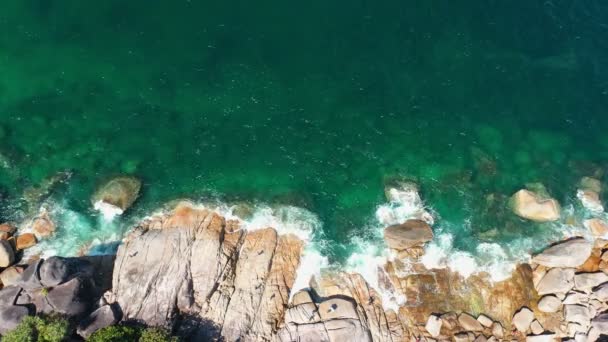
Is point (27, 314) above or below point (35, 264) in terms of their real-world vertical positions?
below

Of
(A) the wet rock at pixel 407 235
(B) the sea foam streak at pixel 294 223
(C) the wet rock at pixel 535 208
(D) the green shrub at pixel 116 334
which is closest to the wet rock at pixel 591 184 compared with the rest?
(C) the wet rock at pixel 535 208

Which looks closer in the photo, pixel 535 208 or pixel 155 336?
pixel 155 336

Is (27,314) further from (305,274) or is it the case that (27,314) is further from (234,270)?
(305,274)

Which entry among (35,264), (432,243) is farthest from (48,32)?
(432,243)

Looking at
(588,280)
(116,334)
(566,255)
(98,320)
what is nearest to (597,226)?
(566,255)

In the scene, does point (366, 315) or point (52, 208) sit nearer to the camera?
point (366, 315)

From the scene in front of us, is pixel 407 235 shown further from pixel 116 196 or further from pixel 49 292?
pixel 49 292
